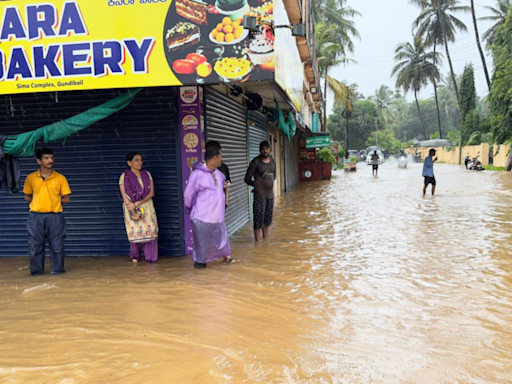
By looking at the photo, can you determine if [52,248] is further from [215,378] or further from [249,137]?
[249,137]

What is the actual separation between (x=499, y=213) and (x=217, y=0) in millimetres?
8630

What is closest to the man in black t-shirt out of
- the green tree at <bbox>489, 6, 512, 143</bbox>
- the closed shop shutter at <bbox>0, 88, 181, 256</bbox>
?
the closed shop shutter at <bbox>0, 88, 181, 256</bbox>

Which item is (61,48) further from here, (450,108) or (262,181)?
(450,108)

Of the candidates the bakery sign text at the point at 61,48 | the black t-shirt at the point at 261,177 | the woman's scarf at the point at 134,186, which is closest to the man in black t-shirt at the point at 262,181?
the black t-shirt at the point at 261,177

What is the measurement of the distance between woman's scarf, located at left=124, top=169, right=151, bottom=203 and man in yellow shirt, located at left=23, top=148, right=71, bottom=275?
2.52 ft

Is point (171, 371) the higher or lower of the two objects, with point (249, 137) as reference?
lower

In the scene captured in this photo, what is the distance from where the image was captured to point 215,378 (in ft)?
10.5

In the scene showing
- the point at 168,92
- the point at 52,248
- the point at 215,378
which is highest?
the point at 168,92

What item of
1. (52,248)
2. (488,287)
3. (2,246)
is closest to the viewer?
(488,287)

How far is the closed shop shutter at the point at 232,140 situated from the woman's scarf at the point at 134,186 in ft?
3.93

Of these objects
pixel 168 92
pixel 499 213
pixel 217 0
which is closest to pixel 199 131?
pixel 168 92

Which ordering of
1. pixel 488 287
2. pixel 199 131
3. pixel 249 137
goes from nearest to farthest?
pixel 488 287 < pixel 199 131 < pixel 249 137

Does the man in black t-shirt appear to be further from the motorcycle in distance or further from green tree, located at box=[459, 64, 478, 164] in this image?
green tree, located at box=[459, 64, 478, 164]

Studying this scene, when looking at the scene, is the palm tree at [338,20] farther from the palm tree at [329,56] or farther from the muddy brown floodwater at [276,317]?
the muddy brown floodwater at [276,317]
